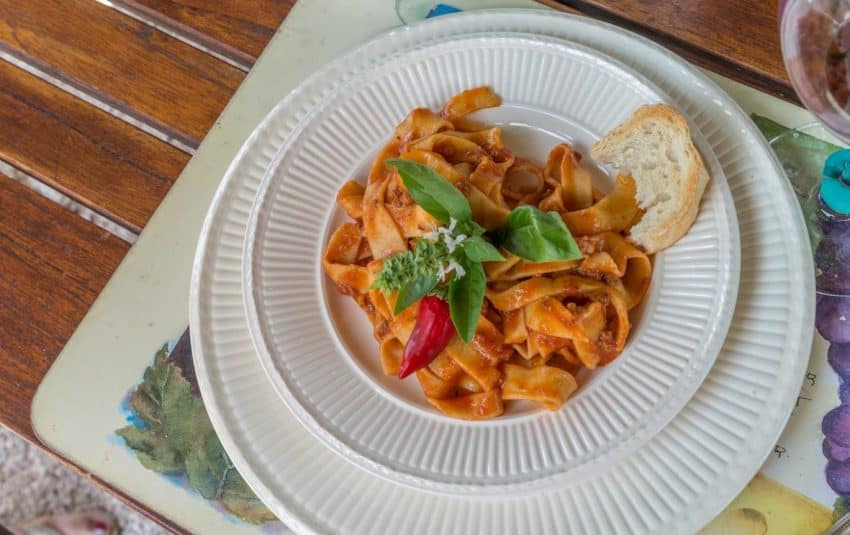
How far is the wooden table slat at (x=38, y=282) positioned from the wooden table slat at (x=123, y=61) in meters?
0.42

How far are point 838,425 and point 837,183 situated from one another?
0.61 meters

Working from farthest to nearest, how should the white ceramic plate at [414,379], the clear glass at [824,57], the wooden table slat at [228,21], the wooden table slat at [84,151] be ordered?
the wooden table slat at [228,21]
the wooden table slat at [84,151]
the white ceramic plate at [414,379]
the clear glass at [824,57]

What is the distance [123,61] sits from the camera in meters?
2.30

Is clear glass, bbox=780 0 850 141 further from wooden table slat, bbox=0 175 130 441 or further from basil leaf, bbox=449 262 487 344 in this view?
wooden table slat, bbox=0 175 130 441

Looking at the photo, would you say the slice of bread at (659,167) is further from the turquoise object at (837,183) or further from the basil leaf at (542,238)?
the turquoise object at (837,183)

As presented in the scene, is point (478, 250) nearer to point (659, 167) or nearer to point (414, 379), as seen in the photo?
point (414, 379)

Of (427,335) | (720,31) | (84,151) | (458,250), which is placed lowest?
(84,151)

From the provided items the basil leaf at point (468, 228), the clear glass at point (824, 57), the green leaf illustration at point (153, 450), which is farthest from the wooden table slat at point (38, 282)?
the clear glass at point (824, 57)

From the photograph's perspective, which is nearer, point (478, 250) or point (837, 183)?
point (478, 250)

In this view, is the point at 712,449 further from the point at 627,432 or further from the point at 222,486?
the point at 222,486

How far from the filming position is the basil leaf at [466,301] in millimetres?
1577

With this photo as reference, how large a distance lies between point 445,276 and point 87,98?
1446 millimetres

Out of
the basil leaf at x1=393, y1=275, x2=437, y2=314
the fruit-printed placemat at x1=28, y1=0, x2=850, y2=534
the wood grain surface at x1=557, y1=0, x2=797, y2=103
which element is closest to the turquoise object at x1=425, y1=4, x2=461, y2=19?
the fruit-printed placemat at x1=28, y1=0, x2=850, y2=534

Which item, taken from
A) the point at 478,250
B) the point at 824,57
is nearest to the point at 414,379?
the point at 478,250
